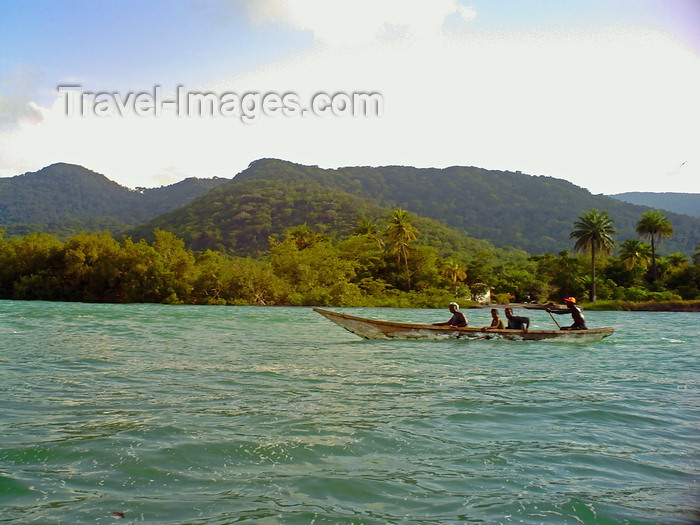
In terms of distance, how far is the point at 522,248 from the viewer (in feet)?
502

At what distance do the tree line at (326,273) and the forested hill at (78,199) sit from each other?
87585 millimetres

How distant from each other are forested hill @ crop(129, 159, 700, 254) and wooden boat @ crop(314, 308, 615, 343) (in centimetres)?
8826

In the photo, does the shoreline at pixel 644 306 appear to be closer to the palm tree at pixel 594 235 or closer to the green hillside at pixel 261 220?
the palm tree at pixel 594 235

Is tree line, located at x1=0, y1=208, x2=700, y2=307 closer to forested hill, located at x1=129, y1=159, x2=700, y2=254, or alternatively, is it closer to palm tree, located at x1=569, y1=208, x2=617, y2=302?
palm tree, located at x1=569, y1=208, x2=617, y2=302

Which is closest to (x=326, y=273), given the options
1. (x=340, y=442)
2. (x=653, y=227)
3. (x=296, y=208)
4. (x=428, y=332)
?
(x=428, y=332)

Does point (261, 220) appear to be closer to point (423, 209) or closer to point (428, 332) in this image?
point (423, 209)

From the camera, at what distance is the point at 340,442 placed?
21.8ft

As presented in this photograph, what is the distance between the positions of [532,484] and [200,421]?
167 inches

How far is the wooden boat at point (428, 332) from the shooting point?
60.4 ft

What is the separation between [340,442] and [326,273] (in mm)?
51843

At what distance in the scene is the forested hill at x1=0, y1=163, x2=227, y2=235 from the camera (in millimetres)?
153375

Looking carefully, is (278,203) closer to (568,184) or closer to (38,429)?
(568,184)

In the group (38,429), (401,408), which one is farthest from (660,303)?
(38,429)

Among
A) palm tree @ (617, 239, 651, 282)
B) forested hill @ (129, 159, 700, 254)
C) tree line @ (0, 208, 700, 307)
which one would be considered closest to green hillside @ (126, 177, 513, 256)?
forested hill @ (129, 159, 700, 254)
